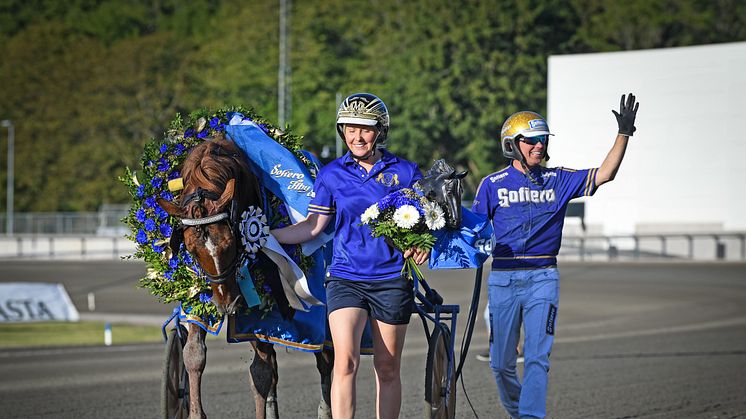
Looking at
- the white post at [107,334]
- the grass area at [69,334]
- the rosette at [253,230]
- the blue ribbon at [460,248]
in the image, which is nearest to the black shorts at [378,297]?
the blue ribbon at [460,248]

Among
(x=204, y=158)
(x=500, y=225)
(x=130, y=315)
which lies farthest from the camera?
(x=130, y=315)

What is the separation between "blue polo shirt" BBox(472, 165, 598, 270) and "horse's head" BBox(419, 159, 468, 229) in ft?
2.92

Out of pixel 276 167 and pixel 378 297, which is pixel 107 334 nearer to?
pixel 276 167

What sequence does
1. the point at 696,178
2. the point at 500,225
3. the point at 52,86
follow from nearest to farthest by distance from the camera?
the point at 500,225 → the point at 696,178 → the point at 52,86

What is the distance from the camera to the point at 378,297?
6.75m

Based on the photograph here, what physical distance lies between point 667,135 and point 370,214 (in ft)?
106

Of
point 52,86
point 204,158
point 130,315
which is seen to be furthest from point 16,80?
point 204,158

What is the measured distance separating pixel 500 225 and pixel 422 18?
2076 inches

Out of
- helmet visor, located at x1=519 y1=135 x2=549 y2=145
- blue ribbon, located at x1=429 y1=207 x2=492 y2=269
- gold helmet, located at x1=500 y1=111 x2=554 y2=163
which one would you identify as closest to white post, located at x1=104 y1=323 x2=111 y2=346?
gold helmet, located at x1=500 y1=111 x2=554 y2=163

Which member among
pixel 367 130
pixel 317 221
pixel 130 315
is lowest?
pixel 130 315

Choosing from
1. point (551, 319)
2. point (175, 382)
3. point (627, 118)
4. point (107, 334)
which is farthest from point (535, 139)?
point (107, 334)

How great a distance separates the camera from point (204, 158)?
7.24 meters

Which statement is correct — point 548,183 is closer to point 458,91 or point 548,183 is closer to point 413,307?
point 413,307

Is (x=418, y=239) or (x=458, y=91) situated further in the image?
(x=458, y=91)
